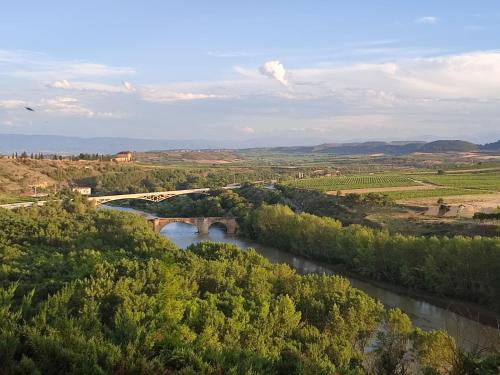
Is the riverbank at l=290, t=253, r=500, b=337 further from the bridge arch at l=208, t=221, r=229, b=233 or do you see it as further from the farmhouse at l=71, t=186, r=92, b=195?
the farmhouse at l=71, t=186, r=92, b=195

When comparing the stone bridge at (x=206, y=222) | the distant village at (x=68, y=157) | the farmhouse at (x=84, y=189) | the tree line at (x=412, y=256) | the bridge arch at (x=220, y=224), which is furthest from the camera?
the distant village at (x=68, y=157)

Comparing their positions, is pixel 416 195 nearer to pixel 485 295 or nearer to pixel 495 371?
pixel 485 295

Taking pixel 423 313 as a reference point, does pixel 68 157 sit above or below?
above

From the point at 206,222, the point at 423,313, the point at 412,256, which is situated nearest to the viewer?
the point at 423,313

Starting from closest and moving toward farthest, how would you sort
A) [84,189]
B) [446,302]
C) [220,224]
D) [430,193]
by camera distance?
[446,302], [430,193], [220,224], [84,189]

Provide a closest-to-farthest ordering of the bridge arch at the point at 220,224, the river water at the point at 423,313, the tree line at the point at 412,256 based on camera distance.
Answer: the river water at the point at 423,313
the tree line at the point at 412,256
the bridge arch at the point at 220,224

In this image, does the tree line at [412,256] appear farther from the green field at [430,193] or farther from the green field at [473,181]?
the green field at [473,181]

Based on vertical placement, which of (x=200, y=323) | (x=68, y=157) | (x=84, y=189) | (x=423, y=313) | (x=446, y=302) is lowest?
(x=423, y=313)

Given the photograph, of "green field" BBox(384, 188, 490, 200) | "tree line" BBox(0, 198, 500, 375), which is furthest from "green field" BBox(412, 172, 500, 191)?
"tree line" BBox(0, 198, 500, 375)

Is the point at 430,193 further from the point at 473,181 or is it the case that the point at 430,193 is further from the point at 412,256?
the point at 412,256

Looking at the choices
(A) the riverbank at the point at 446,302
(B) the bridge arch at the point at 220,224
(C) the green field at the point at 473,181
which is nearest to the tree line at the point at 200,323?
(A) the riverbank at the point at 446,302

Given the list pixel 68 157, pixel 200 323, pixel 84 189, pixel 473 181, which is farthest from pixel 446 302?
pixel 68 157
